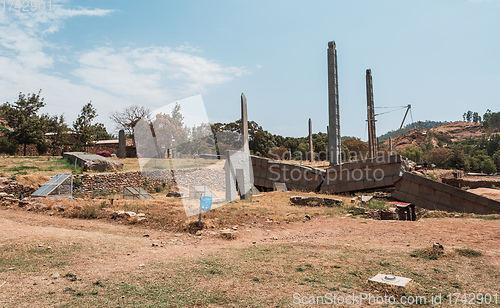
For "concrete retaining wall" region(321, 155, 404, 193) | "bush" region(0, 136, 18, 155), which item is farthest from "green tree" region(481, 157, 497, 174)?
"bush" region(0, 136, 18, 155)

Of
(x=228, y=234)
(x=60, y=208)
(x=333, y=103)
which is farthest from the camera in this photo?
(x=333, y=103)

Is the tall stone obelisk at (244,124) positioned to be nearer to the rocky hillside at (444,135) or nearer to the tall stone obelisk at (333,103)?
the tall stone obelisk at (333,103)

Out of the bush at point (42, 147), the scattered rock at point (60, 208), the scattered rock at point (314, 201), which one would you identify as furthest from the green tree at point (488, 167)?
the bush at point (42, 147)

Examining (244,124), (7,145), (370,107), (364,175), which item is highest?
(370,107)

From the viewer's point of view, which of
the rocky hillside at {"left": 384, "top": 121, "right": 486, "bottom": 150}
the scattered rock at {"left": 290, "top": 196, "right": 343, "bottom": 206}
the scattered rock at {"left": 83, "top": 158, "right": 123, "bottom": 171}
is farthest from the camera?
the rocky hillside at {"left": 384, "top": 121, "right": 486, "bottom": 150}

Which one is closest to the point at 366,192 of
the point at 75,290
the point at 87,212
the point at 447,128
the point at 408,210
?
the point at 408,210

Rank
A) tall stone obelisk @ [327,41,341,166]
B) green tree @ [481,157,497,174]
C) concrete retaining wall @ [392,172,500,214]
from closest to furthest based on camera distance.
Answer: concrete retaining wall @ [392,172,500,214] → tall stone obelisk @ [327,41,341,166] → green tree @ [481,157,497,174]

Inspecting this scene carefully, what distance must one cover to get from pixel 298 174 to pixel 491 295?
14.0 m

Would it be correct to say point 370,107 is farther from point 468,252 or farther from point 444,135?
point 444,135

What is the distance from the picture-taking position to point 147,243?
7.71 metres

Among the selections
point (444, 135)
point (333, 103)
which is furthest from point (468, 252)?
point (444, 135)

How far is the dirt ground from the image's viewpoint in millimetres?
4961

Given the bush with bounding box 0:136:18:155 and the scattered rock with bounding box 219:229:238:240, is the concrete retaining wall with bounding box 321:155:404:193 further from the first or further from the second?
the bush with bounding box 0:136:18:155

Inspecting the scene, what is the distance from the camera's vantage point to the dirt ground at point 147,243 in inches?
195
